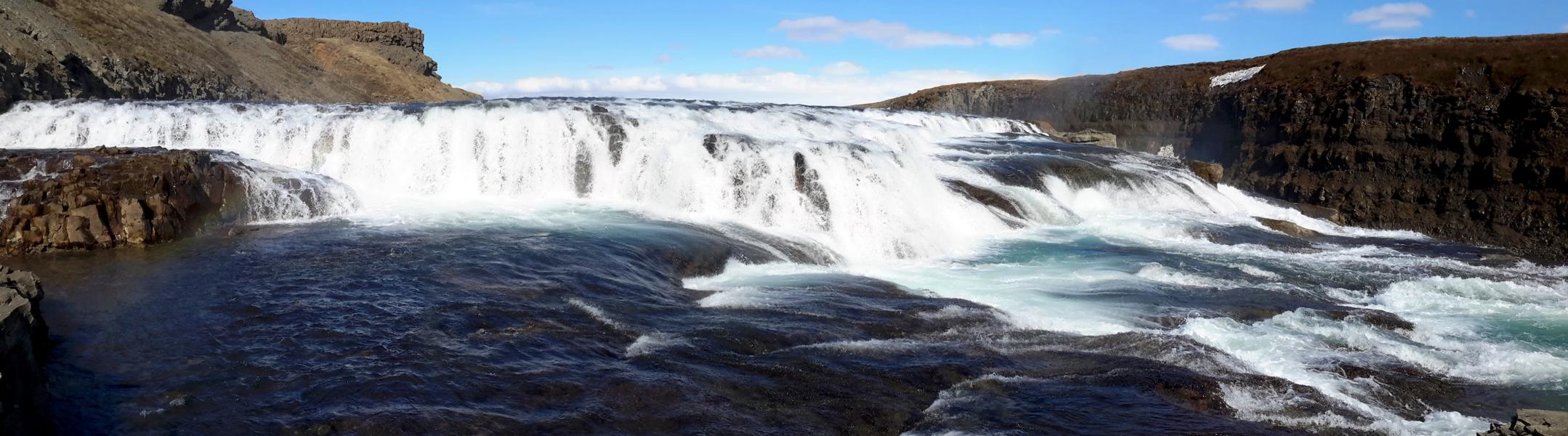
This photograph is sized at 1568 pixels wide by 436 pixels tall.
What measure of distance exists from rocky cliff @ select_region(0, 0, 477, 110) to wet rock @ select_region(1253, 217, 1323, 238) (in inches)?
900

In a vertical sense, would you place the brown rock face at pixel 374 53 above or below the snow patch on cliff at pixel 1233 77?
above

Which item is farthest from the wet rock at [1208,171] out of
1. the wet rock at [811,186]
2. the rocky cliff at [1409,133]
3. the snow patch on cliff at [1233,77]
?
the wet rock at [811,186]

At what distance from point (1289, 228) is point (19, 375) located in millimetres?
17289

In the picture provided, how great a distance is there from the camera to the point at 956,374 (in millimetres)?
6629

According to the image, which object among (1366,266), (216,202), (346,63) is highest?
(346,63)

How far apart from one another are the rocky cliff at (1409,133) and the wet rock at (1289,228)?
455cm

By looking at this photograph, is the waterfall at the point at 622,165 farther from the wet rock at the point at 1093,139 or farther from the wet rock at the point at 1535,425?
the wet rock at the point at 1093,139

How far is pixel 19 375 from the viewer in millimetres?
5008

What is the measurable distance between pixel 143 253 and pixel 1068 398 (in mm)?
9431

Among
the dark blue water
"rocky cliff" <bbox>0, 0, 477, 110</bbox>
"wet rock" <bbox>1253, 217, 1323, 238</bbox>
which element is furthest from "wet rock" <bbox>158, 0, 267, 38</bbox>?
"wet rock" <bbox>1253, 217, 1323, 238</bbox>

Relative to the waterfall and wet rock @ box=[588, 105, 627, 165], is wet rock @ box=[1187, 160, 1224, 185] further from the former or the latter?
wet rock @ box=[588, 105, 627, 165]

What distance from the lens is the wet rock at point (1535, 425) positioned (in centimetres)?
488

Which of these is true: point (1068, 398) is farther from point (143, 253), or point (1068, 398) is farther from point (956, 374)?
point (143, 253)

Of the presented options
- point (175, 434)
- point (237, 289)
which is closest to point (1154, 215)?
point (237, 289)
